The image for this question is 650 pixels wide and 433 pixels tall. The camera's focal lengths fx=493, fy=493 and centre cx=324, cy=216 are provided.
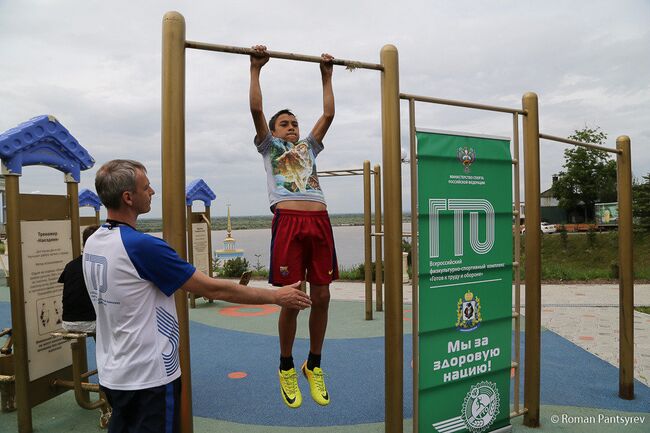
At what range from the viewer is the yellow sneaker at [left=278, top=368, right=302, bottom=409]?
270 cm

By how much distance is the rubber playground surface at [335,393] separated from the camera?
146 inches

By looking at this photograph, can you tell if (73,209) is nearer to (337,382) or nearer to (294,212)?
(294,212)

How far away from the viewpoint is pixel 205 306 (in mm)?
9289

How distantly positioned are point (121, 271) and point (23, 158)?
7.62 ft

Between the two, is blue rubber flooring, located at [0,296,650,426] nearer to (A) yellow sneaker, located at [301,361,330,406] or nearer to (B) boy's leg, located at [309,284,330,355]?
(A) yellow sneaker, located at [301,361,330,406]

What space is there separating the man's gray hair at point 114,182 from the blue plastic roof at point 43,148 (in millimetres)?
2035

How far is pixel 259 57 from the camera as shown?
257cm

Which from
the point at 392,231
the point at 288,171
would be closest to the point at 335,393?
the point at 392,231

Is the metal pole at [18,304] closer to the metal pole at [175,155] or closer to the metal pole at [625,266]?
the metal pole at [175,155]

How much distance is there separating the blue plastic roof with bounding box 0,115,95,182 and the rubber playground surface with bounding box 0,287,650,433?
2.01 meters

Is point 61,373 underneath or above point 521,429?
above

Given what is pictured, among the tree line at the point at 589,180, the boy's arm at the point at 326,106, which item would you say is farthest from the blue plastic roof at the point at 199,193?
the tree line at the point at 589,180

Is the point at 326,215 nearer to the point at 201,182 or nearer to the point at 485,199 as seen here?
the point at 485,199

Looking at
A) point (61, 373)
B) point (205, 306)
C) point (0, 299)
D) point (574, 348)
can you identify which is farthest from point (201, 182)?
point (574, 348)
